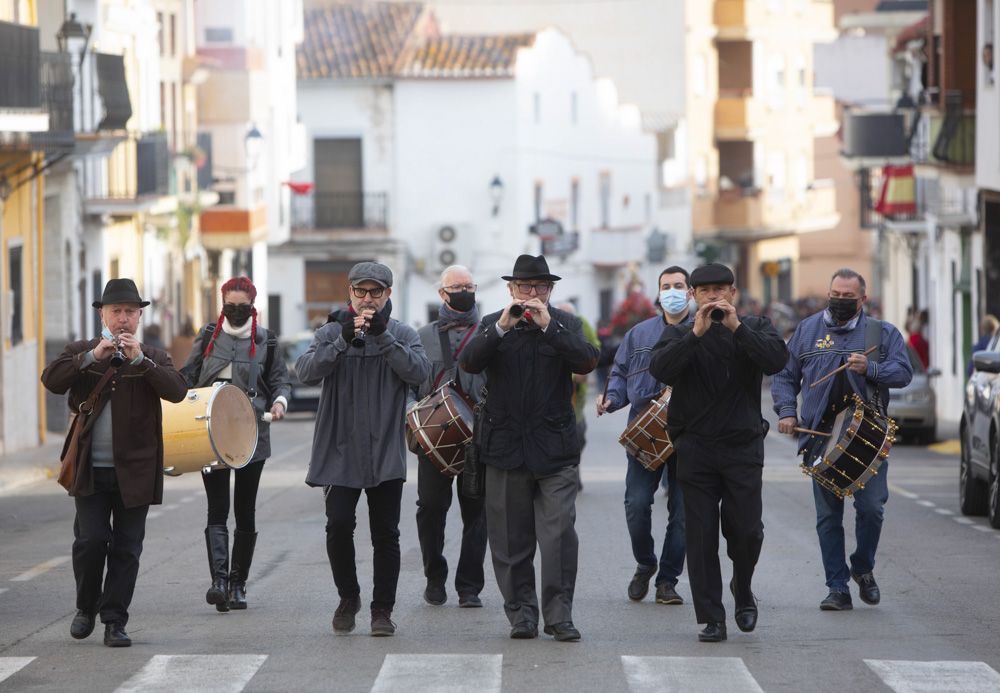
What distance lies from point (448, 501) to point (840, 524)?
223 centimetres

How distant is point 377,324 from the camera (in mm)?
10359

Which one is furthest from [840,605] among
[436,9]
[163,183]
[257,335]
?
[436,9]

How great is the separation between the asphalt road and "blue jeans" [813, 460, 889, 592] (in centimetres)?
28

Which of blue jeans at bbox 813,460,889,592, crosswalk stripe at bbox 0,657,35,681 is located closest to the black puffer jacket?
blue jeans at bbox 813,460,889,592

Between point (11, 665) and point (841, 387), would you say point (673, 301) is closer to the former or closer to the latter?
point (841, 387)

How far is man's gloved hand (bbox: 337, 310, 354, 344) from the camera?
1040cm

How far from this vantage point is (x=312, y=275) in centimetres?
5650

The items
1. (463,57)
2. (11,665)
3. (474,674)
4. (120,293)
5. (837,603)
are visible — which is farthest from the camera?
(463,57)

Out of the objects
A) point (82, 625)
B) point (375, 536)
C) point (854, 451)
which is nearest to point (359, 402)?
point (375, 536)

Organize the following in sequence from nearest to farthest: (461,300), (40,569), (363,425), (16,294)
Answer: (363,425) → (461,300) → (40,569) → (16,294)

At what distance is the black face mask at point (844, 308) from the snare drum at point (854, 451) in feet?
1.63

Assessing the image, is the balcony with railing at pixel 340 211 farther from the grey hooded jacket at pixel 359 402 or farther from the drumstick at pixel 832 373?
the grey hooded jacket at pixel 359 402

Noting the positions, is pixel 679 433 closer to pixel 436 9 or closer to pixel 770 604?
pixel 770 604

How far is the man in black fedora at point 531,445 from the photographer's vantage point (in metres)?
10.3
